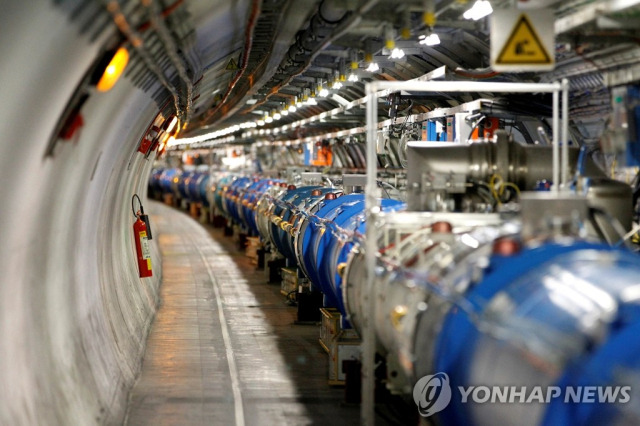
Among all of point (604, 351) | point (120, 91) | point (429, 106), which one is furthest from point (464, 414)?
point (429, 106)

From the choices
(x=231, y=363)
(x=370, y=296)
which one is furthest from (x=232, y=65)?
(x=370, y=296)

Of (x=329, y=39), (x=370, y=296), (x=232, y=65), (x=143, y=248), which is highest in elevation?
(x=232, y=65)

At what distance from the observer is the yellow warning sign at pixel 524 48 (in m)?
5.94

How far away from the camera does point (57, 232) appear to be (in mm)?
6516

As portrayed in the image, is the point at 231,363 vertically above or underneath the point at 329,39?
underneath

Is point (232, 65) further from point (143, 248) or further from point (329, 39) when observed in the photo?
point (329, 39)

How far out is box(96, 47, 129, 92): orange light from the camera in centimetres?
552

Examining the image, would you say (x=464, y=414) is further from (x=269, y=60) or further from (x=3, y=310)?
(x=269, y=60)

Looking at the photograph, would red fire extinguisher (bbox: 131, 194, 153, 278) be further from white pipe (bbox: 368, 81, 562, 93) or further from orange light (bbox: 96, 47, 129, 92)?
orange light (bbox: 96, 47, 129, 92)

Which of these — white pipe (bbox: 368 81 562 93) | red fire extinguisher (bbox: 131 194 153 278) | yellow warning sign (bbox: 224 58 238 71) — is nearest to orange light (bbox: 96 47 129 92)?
white pipe (bbox: 368 81 562 93)

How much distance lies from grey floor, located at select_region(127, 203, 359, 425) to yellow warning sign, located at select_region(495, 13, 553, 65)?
3146mm

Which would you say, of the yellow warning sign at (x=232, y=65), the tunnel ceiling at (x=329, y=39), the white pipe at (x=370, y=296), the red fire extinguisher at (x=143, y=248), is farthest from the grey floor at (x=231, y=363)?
the yellow warning sign at (x=232, y=65)

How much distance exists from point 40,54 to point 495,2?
3609mm

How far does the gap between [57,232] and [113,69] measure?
1435 mm
